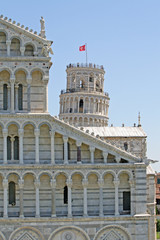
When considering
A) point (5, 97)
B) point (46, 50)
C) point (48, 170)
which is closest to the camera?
point (48, 170)

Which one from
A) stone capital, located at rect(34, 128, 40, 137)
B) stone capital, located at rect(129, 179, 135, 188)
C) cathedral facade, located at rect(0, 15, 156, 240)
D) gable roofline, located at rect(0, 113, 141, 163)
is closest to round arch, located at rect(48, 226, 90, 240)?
cathedral facade, located at rect(0, 15, 156, 240)

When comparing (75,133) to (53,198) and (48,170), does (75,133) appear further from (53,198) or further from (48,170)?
(53,198)

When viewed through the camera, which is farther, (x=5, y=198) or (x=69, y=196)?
(x=69, y=196)

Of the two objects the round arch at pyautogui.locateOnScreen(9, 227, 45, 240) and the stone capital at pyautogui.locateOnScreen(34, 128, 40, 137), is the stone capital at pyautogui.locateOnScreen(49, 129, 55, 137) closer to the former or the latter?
the stone capital at pyautogui.locateOnScreen(34, 128, 40, 137)

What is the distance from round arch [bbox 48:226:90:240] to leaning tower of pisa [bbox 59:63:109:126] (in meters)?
46.9

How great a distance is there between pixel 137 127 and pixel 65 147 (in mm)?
23834

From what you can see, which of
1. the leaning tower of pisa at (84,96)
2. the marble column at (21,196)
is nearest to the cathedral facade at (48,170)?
the marble column at (21,196)

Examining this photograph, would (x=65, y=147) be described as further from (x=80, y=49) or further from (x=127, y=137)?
(x=80, y=49)

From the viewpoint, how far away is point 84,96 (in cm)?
7450

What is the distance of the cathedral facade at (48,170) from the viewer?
1054 inches

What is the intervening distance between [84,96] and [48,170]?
48.1 metres

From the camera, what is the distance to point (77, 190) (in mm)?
27312

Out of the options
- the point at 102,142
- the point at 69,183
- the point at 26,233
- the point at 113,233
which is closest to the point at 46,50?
the point at 102,142

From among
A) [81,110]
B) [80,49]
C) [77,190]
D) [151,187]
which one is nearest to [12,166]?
[77,190]
